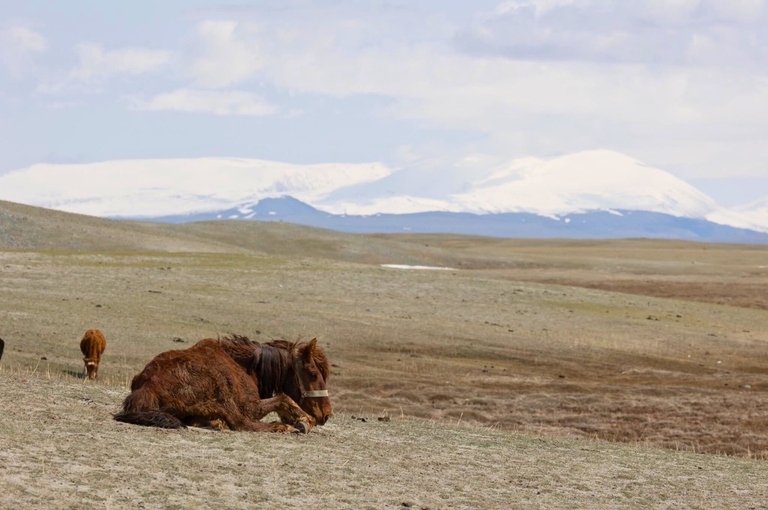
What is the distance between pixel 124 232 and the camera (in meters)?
73.6

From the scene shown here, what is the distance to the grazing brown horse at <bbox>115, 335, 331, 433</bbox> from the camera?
1162 centimetres

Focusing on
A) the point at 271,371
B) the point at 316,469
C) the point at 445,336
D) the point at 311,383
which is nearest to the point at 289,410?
the point at 311,383

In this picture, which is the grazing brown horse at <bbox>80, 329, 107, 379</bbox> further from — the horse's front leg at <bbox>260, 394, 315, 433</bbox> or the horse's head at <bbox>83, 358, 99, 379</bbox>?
the horse's front leg at <bbox>260, 394, 315, 433</bbox>

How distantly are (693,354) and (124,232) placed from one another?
1854 inches

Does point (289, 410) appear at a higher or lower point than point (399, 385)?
higher

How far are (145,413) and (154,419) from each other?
127 millimetres

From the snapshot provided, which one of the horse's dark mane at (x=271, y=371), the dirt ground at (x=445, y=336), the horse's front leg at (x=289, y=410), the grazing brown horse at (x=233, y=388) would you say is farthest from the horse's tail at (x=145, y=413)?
the dirt ground at (x=445, y=336)

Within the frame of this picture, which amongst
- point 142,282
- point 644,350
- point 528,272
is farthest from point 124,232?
point 644,350

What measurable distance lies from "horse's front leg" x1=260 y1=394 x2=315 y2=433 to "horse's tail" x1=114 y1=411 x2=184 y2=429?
1035mm

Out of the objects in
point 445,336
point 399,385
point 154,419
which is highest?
point 154,419

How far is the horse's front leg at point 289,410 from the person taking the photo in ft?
39.8

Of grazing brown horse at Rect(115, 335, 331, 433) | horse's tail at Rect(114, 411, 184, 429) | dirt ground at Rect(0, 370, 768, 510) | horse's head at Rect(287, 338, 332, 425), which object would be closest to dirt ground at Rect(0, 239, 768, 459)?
dirt ground at Rect(0, 370, 768, 510)

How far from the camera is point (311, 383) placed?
40.3 ft

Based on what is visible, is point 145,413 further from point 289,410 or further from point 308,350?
point 308,350
